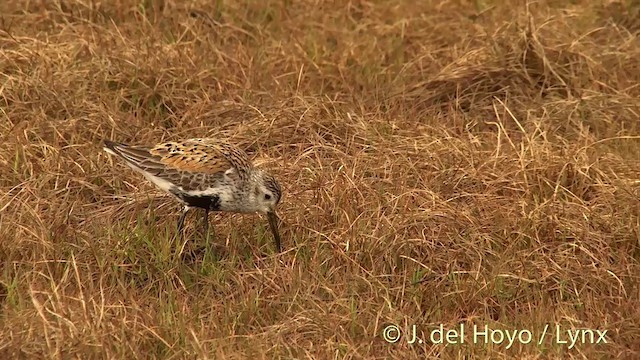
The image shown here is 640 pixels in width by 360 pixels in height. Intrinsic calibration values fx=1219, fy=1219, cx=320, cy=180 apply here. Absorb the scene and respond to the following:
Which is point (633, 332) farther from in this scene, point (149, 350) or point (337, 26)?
point (337, 26)

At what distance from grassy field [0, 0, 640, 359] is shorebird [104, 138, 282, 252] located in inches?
11.1

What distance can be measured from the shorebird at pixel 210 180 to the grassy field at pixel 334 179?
0.28 m

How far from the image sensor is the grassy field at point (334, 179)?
24.5 feet

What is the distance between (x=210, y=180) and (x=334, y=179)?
101 cm

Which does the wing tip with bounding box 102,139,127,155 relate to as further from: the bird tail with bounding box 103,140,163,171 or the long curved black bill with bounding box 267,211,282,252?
the long curved black bill with bounding box 267,211,282,252

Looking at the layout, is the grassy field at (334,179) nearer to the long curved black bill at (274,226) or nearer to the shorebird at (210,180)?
the long curved black bill at (274,226)

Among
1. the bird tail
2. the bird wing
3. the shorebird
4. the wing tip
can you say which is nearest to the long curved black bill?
the shorebird

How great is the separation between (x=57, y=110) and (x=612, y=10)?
5648mm

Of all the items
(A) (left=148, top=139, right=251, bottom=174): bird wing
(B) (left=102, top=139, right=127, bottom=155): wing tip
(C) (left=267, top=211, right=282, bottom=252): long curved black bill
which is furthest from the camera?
(B) (left=102, top=139, right=127, bottom=155): wing tip

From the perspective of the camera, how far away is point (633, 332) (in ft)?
24.3

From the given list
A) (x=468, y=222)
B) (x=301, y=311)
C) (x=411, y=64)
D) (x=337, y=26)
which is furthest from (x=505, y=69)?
(x=301, y=311)

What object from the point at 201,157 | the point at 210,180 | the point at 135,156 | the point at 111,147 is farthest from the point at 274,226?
the point at 111,147

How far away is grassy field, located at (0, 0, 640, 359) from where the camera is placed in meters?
7.46

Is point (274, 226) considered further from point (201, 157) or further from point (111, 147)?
point (111, 147)
